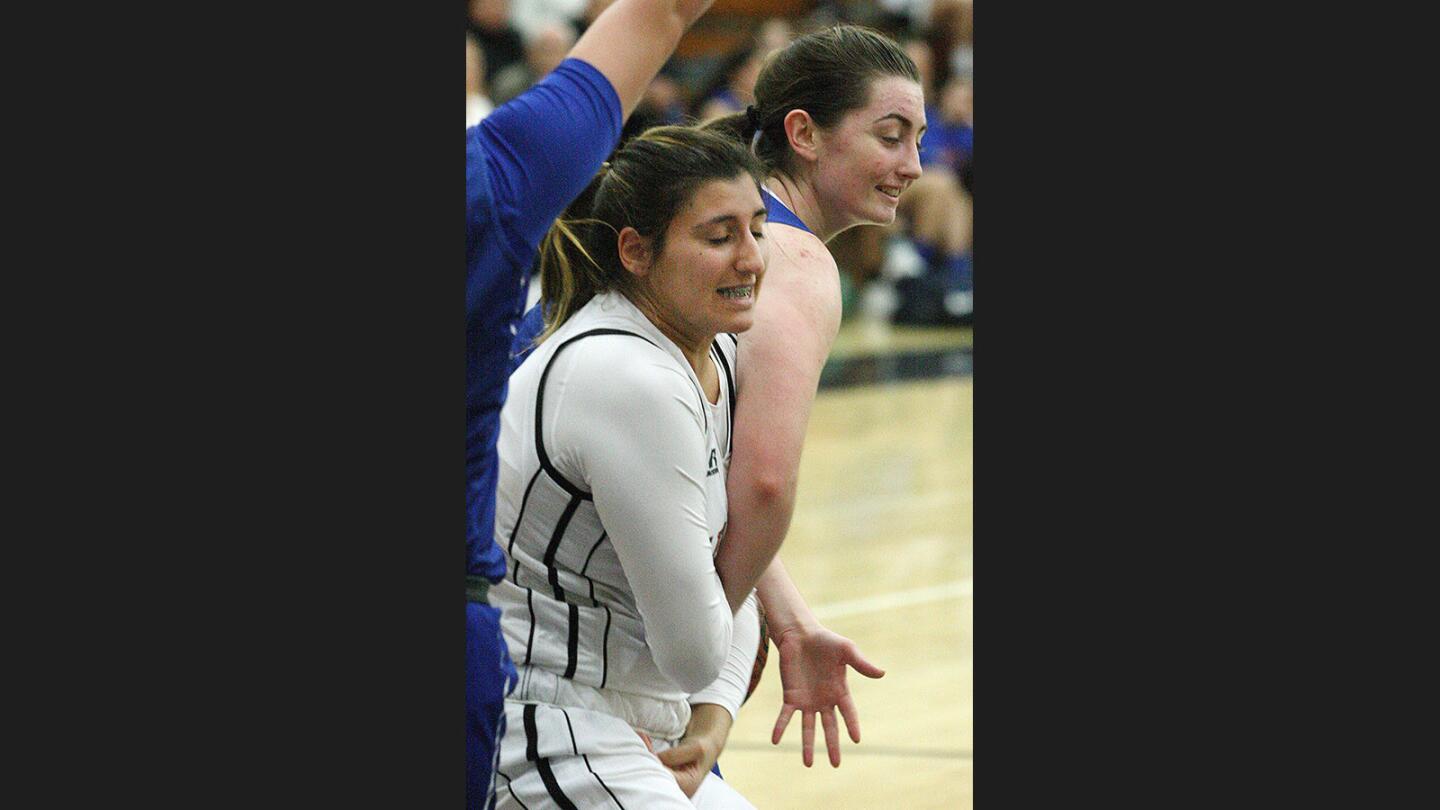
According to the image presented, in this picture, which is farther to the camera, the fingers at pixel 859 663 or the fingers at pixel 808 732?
the fingers at pixel 808 732

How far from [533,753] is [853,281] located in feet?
28.9

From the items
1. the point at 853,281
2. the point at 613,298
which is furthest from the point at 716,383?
the point at 853,281

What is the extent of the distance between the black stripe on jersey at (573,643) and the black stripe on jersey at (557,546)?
0.08 feet

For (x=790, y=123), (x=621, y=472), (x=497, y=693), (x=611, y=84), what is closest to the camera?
(x=611, y=84)

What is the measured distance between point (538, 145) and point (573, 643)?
2.58ft

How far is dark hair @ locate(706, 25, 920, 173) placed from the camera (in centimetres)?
226

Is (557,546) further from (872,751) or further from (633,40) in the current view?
(872,751)

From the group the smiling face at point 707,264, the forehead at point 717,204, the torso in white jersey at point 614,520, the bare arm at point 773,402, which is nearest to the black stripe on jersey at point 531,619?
the torso in white jersey at point 614,520

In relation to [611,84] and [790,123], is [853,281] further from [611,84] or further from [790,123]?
[611,84]

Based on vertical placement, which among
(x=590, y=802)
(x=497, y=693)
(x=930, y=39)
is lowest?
(x=590, y=802)

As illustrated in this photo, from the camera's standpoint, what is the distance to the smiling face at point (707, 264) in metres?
1.98

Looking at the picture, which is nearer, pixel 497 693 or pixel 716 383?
pixel 497 693

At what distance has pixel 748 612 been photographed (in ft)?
7.76

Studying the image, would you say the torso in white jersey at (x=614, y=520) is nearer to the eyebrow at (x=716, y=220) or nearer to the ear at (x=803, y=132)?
the eyebrow at (x=716, y=220)
